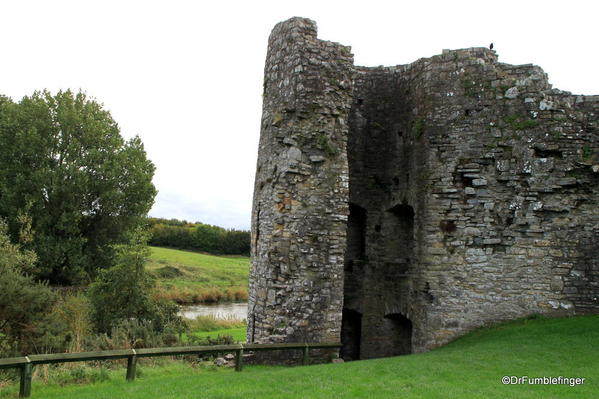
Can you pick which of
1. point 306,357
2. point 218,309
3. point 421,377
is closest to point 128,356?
point 306,357

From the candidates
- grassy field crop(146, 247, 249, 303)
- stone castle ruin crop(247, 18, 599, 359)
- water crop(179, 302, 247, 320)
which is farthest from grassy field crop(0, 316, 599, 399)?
grassy field crop(146, 247, 249, 303)

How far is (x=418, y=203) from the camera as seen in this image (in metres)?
11.6

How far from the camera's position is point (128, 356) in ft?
24.3

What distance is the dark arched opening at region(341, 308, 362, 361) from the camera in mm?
13078

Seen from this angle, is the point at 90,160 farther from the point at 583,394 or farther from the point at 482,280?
the point at 583,394

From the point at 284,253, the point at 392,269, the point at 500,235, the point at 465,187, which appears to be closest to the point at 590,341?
the point at 500,235

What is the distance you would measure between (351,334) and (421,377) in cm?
626

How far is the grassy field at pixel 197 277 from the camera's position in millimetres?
32375

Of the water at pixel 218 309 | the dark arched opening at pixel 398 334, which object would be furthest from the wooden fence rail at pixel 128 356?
the water at pixel 218 309

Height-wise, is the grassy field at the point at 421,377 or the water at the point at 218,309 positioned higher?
the grassy field at the point at 421,377

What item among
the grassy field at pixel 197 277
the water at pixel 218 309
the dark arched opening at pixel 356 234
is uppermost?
the dark arched opening at pixel 356 234

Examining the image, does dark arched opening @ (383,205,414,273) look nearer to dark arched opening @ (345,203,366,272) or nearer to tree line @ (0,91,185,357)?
dark arched opening @ (345,203,366,272)

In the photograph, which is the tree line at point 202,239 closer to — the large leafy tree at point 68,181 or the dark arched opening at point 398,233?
the large leafy tree at point 68,181

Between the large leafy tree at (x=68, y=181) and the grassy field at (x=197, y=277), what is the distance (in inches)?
181
